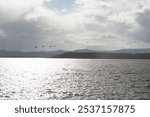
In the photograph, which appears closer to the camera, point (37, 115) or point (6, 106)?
point (37, 115)

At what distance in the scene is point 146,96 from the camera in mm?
73750

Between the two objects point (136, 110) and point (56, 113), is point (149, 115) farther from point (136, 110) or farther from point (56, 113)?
point (56, 113)

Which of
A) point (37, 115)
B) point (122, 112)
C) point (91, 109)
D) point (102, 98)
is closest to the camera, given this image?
point (37, 115)

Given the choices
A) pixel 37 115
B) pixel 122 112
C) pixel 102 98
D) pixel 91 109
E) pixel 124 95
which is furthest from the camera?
pixel 124 95

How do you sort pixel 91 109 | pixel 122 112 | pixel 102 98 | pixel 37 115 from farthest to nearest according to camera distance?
pixel 102 98, pixel 91 109, pixel 122 112, pixel 37 115

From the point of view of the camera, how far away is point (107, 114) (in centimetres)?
4462

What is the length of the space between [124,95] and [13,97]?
28.0 metres

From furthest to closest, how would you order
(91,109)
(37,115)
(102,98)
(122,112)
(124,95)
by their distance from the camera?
(124,95) → (102,98) → (91,109) → (122,112) → (37,115)

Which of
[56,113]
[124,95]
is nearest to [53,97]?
[124,95]

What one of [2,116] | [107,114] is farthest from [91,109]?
[2,116]

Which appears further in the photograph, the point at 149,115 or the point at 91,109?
the point at 91,109

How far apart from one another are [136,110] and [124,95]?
29.9 m

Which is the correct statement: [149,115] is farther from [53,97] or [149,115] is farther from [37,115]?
[53,97]

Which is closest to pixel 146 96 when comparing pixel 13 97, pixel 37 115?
pixel 13 97
